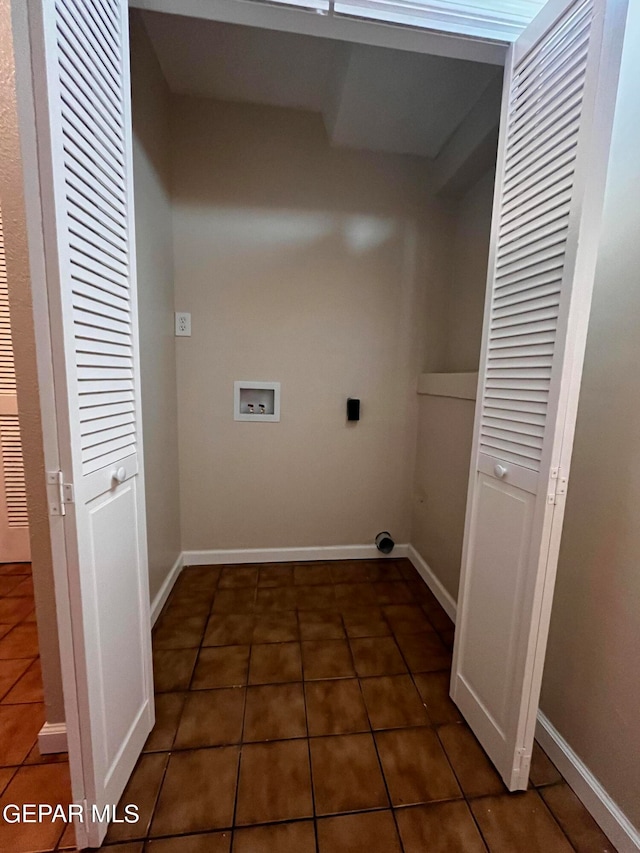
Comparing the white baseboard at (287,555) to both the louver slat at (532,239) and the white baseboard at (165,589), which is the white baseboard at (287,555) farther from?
the louver slat at (532,239)

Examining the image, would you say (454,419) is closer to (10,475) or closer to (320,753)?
(320,753)

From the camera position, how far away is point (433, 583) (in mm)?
2029

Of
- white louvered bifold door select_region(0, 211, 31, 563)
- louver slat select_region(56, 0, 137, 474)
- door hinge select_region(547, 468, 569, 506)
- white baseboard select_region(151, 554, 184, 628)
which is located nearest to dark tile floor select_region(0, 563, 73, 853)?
white baseboard select_region(151, 554, 184, 628)

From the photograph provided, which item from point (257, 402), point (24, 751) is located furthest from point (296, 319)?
point (24, 751)

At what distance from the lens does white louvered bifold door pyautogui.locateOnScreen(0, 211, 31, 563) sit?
2.07 m

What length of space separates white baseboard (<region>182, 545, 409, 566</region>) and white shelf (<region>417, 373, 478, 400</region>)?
107 centimetres

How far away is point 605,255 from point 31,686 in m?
2.42

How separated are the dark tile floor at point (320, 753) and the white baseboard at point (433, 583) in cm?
6

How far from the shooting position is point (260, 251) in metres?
2.02

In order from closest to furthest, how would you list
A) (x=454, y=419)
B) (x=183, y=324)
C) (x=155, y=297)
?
(x=155, y=297) < (x=454, y=419) < (x=183, y=324)

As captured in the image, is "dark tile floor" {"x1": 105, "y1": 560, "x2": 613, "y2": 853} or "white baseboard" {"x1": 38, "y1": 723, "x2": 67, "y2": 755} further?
"white baseboard" {"x1": 38, "y1": 723, "x2": 67, "y2": 755}

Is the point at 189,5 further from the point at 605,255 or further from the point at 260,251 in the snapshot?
the point at 605,255

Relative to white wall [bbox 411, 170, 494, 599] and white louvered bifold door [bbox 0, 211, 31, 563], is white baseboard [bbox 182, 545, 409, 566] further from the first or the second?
white louvered bifold door [bbox 0, 211, 31, 563]

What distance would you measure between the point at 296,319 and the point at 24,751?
206 cm
